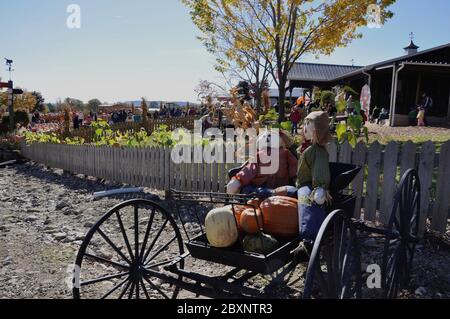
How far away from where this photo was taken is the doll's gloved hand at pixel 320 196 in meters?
2.67

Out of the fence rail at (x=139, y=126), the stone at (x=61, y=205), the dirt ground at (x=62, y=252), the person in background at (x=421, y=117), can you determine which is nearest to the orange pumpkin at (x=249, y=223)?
the dirt ground at (x=62, y=252)

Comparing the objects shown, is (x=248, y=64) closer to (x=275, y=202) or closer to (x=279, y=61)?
(x=279, y=61)

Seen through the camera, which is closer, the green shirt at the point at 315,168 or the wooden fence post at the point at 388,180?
the green shirt at the point at 315,168

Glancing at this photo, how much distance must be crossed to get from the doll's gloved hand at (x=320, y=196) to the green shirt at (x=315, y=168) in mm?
90

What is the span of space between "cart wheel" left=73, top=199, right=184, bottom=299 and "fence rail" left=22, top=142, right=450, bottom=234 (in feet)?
3.98

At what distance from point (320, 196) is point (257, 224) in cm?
55

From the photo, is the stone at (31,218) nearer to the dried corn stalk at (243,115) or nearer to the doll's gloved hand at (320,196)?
the dried corn stalk at (243,115)

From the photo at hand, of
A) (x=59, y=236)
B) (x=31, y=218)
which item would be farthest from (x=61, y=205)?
(x=59, y=236)

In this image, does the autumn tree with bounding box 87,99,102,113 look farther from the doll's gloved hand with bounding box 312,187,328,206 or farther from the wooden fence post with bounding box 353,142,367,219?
the doll's gloved hand with bounding box 312,187,328,206

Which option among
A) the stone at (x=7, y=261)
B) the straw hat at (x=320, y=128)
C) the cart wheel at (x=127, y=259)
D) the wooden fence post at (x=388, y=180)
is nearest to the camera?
the cart wheel at (x=127, y=259)

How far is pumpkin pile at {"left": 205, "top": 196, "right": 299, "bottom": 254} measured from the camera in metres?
2.47
